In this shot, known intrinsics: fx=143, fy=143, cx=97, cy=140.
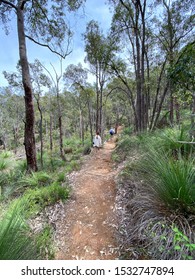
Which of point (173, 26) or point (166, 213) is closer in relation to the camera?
point (166, 213)

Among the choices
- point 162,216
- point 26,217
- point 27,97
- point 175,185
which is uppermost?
point 27,97

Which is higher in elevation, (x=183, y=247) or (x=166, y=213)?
(x=166, y=213)

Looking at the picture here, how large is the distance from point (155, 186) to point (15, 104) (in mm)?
25048

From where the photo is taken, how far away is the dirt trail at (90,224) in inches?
80.8

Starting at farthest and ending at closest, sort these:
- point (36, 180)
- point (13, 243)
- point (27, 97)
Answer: point (27, 97), point (36, 180), point (13, 243)

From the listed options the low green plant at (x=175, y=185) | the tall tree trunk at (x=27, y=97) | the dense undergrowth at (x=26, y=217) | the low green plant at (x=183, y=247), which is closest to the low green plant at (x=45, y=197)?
the dense undergrowth at (x=26, y=217)

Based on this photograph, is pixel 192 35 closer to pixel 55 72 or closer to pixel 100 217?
pixel 55 72

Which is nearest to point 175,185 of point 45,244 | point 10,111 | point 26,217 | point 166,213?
point 166,213

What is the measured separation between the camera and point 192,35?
23.8 ft

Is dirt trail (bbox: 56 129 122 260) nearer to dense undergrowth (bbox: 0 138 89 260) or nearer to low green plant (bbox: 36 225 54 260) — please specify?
low green plant (bbox: 36 225 54 260)

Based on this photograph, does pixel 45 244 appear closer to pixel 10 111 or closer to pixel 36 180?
pixel 36 180

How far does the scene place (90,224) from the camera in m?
2.53

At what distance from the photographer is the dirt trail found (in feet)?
6.73
